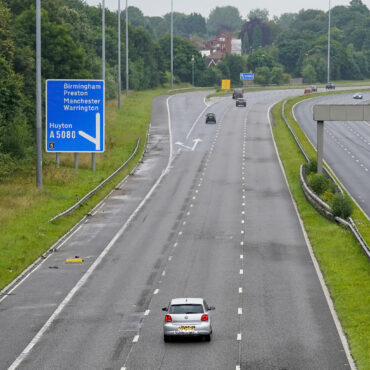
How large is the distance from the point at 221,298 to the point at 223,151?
200 feet

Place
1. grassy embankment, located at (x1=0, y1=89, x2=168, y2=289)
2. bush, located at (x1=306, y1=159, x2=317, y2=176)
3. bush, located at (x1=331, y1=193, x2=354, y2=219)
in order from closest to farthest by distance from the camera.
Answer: grassy embankment, located at (x1=0, y1=89, x2=168, y2=289) → bush, located at (x1=331, y1=193, x2=354, y2=219) → bush, located at (x1=306, y1=159, x2=317, y2=176)

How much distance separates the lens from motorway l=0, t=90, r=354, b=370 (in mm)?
33469

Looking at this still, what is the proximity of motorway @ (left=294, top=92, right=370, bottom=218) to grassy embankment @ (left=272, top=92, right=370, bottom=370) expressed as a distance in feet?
17.6

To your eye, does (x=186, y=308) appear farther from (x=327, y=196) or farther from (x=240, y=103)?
(x=240, y=103)

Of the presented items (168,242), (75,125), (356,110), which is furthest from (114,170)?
(168,242)

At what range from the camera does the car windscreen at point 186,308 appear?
34.1 meters

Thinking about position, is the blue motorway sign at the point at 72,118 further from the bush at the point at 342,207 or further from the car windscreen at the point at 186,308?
the car windscreen at the point at 186,308

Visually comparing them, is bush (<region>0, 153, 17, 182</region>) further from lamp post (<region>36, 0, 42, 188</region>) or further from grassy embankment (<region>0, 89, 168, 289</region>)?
lamp post (<region>36, 0, 42, 188</region>)

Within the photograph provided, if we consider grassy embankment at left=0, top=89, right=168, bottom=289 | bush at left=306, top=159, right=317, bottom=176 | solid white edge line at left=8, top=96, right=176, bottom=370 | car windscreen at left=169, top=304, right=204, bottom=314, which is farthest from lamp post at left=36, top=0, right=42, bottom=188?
car windscreen at left=169, top=304, right=204, bottom=314

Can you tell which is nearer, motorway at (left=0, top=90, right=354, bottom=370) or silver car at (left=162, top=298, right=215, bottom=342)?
motorway at (left=0, top=90, right=354, bottom=370)

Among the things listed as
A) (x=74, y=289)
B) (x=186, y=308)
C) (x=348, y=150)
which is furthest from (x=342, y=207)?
(x=348, y=150)

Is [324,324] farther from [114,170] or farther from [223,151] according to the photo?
[223,151]

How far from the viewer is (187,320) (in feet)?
111

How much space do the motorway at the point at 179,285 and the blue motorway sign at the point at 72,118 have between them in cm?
521
